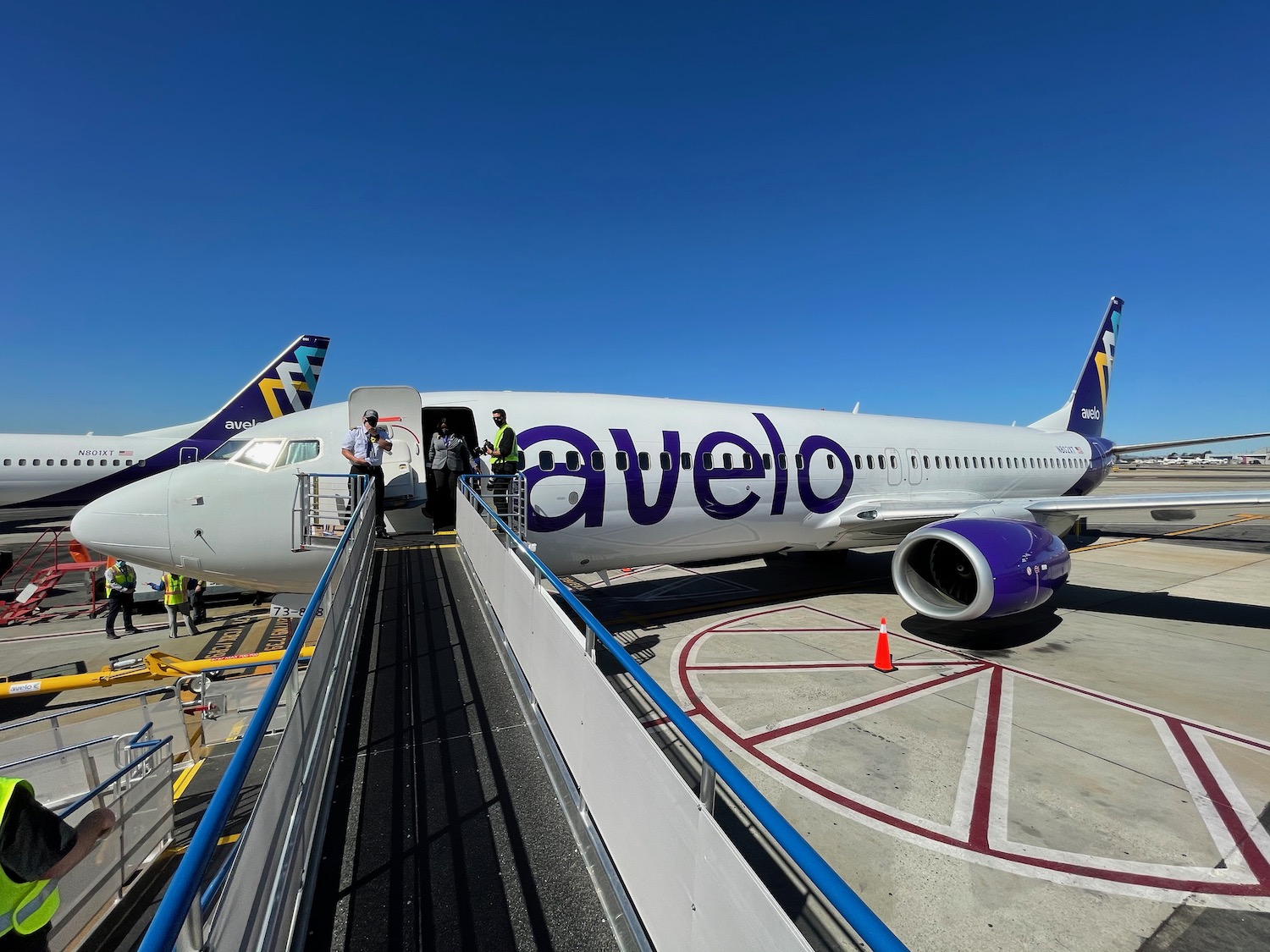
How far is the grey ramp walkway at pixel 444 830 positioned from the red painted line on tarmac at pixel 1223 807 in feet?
18.3

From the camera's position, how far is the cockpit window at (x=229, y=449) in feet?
26.2

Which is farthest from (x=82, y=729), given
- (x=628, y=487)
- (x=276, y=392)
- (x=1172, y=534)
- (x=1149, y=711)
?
(x=1172, y=534)

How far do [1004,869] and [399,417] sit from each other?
881 centimetres

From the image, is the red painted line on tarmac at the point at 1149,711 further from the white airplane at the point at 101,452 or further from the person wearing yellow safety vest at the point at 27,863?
the white airplane at the point at 101,452

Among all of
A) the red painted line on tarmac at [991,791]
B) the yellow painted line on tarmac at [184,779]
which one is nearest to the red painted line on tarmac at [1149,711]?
the red painted line on tarmac at [991,791]

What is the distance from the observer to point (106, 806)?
16.9ft

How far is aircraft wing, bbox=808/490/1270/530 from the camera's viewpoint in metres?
10.7

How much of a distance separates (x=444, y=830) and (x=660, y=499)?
709 centimetres

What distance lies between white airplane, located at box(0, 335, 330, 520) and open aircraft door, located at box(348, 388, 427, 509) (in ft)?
70.2

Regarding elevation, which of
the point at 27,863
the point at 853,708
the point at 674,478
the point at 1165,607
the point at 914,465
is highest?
the point at 914,465

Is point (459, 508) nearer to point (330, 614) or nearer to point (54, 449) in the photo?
point (330, 614)

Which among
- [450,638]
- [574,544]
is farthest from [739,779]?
[574,544]

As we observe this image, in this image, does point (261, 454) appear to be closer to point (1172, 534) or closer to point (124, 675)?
point (124, 675)

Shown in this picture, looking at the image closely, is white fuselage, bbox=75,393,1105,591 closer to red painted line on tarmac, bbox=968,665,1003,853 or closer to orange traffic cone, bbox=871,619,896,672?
orange traffic cone, bbox=871,619,896,672
